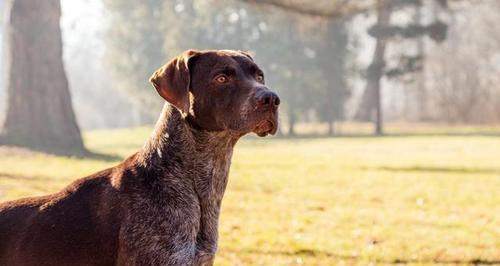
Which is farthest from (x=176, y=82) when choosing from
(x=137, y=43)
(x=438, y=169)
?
(x=137, y=43)

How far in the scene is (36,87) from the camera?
1927 centimetres

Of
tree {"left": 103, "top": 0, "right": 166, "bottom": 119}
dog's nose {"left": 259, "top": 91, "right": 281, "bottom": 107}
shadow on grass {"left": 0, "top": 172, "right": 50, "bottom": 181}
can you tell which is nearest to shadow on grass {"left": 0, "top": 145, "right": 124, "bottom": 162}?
shadow on grass {"left": 0, "top": 172, "right": 50, "bottom": 181}

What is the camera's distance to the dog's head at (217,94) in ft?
12.4

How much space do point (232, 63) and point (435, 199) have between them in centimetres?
815

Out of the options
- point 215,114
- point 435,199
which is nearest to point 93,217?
point 215,114

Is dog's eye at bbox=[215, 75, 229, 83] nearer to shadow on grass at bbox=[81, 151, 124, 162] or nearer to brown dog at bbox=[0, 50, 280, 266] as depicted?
brown dog at bbox=[0, 50, 280, 266]

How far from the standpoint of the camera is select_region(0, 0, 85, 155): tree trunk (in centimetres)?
1922

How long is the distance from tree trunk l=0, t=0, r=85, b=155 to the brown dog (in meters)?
16.0

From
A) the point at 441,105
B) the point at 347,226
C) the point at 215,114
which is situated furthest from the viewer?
the point at 441,105

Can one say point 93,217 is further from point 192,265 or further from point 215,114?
point 215,114

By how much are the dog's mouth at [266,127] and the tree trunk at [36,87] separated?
1614 centimetres

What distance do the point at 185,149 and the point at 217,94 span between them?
0.41m

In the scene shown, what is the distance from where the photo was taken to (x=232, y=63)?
3.96 m

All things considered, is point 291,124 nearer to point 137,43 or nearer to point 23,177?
point 137,43
